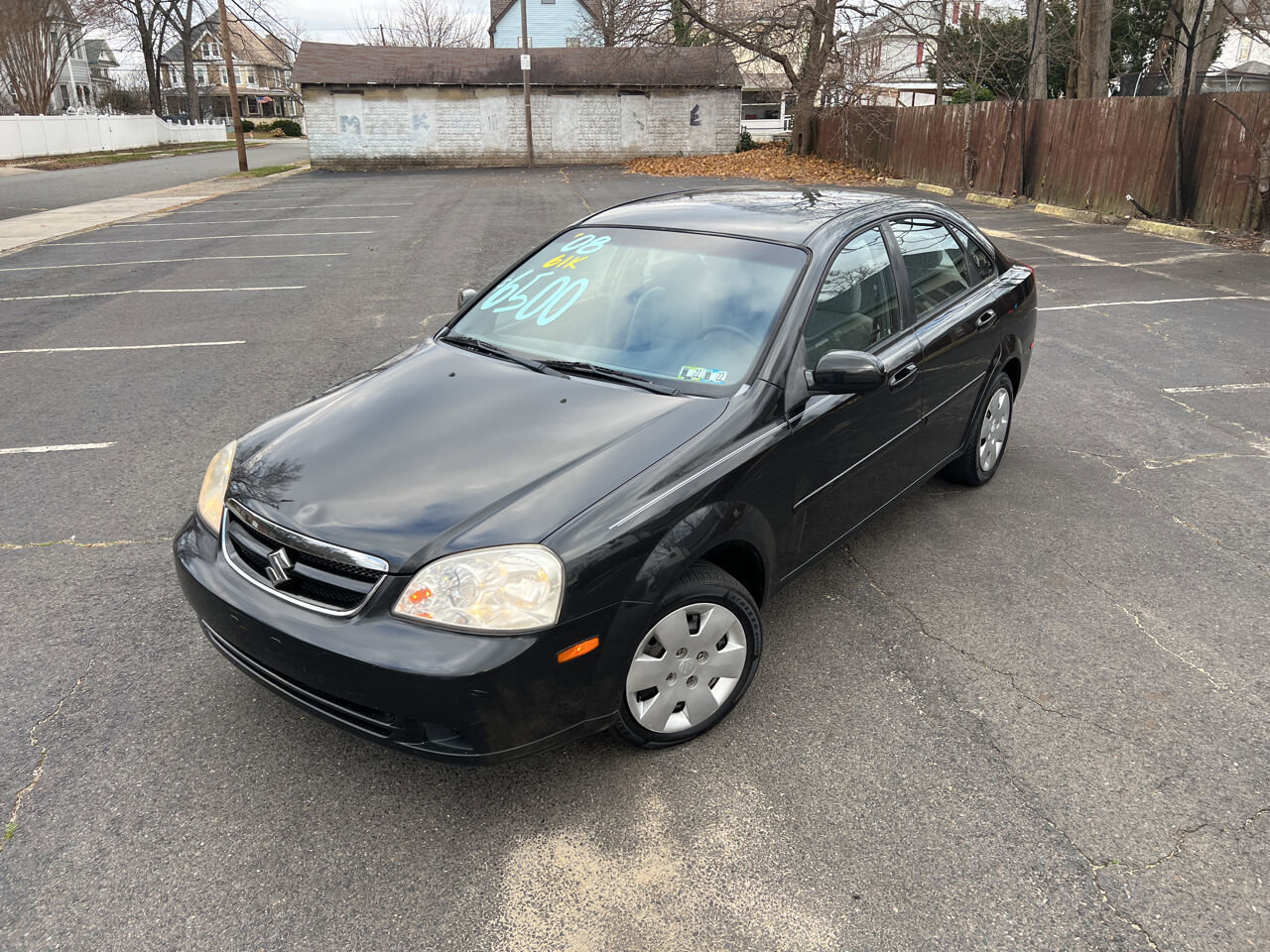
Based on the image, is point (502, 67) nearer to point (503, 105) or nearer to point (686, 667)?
point (503, 105)

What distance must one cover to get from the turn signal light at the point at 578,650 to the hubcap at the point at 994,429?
123 inches

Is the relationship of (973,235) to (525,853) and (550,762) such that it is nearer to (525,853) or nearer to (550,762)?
(550,762)

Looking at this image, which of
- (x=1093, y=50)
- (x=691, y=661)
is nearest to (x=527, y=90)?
(x=1093, y=50)

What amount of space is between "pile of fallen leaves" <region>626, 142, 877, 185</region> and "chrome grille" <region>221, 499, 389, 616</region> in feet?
78.4

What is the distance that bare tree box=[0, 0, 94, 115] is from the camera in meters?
46.4

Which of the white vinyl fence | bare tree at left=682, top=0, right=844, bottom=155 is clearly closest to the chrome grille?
bare tree at left=682, top=0, right=844, bottom=155

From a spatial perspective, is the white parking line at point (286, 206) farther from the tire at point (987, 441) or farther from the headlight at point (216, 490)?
the headlight at point (216, 490)

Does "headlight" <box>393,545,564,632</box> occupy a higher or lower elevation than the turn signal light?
higher

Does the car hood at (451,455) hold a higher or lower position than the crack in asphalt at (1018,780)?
higher

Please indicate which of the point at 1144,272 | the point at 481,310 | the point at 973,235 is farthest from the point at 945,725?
the point at 1144,272

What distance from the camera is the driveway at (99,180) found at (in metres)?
21.2

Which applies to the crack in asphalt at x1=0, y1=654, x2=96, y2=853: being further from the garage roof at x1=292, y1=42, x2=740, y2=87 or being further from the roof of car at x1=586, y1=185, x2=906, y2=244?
the garage roof at x1=292, y1=42, x2=740, y2=87

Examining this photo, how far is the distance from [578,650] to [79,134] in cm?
5188

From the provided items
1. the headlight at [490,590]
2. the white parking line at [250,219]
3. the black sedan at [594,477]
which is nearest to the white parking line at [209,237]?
the white parking line at [250,219]
